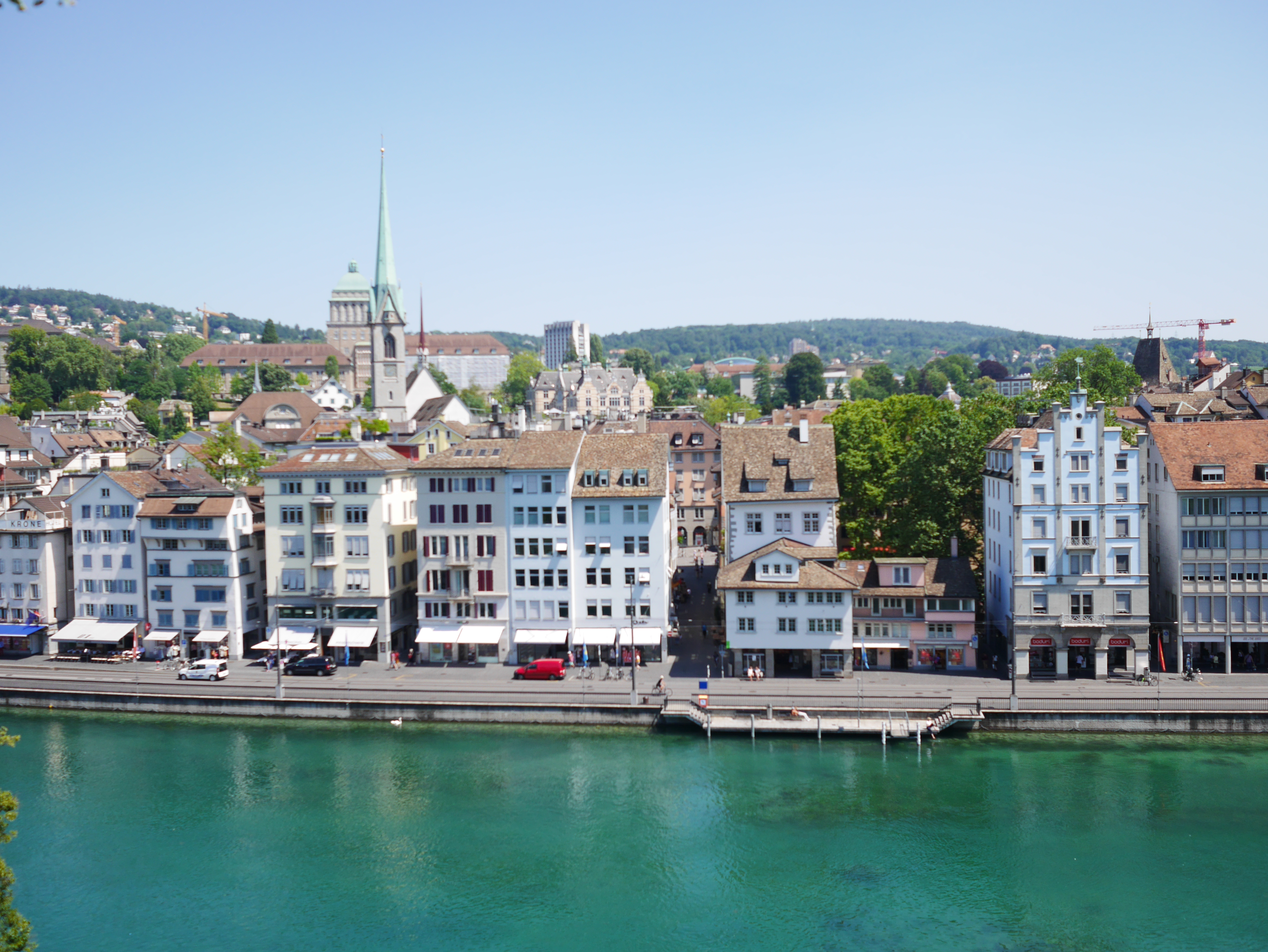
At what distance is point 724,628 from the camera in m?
65.1

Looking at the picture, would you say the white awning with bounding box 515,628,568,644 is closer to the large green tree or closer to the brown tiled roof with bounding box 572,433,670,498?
the brown tiled roof with bounding box 572,433,670,498

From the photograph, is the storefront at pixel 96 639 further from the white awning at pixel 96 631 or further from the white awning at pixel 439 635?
the white awning at pixel 439 635

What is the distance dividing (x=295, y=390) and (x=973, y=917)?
158225mm

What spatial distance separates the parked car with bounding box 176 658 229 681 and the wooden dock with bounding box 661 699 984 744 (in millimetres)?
27083

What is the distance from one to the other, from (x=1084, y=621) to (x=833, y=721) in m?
15.8

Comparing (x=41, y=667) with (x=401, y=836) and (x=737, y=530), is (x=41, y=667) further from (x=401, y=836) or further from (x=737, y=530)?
(x=737, y=530)

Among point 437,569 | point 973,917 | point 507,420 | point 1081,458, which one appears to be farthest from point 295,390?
point 973,917

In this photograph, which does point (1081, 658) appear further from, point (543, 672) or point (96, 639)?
point (96, 639)

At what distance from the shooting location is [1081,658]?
199 feet

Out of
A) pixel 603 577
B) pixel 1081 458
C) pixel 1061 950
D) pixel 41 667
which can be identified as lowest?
pixel 1061 950

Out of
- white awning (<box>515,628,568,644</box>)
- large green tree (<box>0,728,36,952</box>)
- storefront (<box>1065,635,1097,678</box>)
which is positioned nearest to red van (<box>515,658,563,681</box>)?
white awning (<box>515,628,568,644</box>)

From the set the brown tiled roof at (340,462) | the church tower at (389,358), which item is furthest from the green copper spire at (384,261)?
the brown tiled roof at (340,462)

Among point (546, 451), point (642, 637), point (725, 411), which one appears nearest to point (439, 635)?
point (642, 637)

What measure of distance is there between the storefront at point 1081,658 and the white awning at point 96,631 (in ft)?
187
